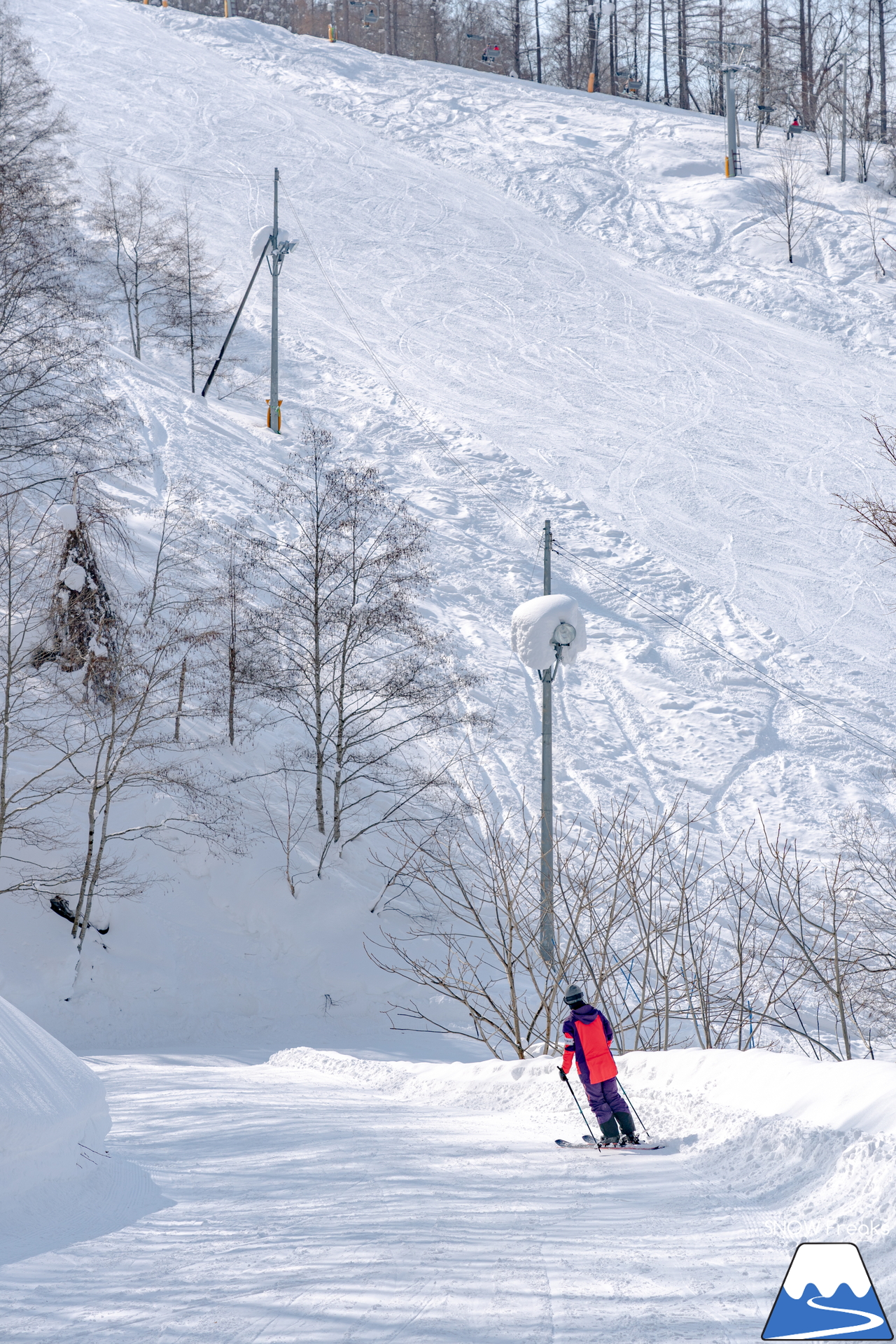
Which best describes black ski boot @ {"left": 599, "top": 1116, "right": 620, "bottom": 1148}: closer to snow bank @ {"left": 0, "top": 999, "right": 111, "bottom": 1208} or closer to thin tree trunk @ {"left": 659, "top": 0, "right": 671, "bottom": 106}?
snow bank @ {"left": 0, "top": 999, "right": 111, "bottom": 1208}

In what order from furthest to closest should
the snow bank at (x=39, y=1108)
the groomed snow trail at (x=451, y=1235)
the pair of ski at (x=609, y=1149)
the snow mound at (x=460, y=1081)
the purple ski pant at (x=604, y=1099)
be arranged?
the snow mound at (x=460, y=1081) → the purple ski pant at (x=604, y=1099) → the pair of ski at (x=609, y=1149) → the snow bank at (x=39, y=1108) → the groomed snow trail at (x=451, y=1235)

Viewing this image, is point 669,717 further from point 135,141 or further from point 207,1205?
point 135,141

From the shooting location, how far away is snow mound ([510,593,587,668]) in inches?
517

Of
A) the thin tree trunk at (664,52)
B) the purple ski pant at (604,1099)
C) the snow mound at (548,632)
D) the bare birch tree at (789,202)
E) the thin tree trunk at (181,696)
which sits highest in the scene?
the thin tree trunk at (664,52)

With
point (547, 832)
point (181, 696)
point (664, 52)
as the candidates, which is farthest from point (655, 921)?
point (664, 52)

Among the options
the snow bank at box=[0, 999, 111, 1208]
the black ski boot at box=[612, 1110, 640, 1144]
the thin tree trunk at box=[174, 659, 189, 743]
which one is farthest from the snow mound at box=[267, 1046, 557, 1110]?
the thin tree trunk at box=[174, 659, 189, 743]

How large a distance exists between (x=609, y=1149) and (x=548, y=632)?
724 cm

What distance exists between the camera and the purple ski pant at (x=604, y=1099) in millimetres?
7215

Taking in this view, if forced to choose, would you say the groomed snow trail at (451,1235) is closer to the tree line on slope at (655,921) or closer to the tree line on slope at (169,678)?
the tree line on slope at (655,921)

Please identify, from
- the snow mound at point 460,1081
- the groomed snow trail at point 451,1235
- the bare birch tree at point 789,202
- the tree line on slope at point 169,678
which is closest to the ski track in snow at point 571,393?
the bare birch tree at point 789,202

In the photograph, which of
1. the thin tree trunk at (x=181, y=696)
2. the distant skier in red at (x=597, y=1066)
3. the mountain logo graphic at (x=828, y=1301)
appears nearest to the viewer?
the mountain logo graphic at (x=828, y=1301)

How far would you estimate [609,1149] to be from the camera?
693 cm

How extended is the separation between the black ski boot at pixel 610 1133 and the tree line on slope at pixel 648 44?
55653 mm

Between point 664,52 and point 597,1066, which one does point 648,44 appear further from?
point 597,1066
